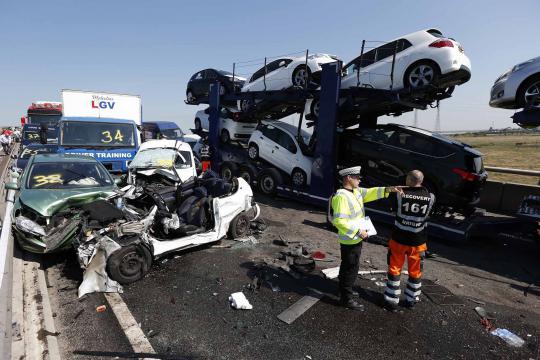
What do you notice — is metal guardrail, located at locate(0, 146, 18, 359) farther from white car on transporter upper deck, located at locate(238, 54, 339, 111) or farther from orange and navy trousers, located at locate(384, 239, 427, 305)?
white car on transporter upper deck, located at locate(238, 54, 339, 111)

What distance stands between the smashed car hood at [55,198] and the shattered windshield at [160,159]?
1.96 m

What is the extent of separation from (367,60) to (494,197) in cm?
517

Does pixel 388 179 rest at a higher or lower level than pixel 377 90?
lower

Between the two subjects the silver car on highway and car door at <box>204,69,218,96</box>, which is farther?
car door at <box>204,69,218,96</box>

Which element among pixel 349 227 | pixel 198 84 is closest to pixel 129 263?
pixel 349 227

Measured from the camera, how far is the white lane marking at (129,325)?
121 inches

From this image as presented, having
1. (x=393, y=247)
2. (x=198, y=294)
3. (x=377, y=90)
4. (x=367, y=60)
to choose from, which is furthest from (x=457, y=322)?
(x=367, y=60)

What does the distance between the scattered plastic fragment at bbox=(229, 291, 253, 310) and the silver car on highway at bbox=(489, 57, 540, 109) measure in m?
6.39

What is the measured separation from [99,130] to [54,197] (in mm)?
4859

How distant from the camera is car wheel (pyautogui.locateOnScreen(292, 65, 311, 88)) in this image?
8.95m

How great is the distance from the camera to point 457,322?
146 inches

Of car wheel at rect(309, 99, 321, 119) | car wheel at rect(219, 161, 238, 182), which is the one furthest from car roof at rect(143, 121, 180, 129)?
car wheel at rect(309, 99, 321, 119)

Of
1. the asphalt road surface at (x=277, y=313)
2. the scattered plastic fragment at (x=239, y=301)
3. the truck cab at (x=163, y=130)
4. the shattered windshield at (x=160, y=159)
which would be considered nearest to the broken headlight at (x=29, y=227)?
the asphalt road surface at (x=277, y=313)

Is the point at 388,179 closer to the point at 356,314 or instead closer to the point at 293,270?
the point at 293,270
